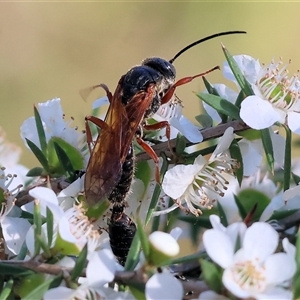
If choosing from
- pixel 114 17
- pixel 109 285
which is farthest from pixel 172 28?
pixel 109 285

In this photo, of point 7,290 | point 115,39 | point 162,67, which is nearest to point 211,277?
point 7,290

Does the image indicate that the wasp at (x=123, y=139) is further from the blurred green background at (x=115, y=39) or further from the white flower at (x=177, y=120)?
the blurred green background at (x=115, y=39)

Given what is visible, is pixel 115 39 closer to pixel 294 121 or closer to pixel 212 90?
pixel 212 90

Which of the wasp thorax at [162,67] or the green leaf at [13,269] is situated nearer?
the green leaf at [13,269]

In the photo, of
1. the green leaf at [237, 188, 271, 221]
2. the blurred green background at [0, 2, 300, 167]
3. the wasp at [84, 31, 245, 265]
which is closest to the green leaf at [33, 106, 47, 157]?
the wasp at [84, 31, 245, 265]

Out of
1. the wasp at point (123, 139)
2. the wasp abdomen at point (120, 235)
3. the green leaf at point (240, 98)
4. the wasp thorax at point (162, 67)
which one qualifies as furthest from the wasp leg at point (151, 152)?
the wasp thorax at point (162, 67)
